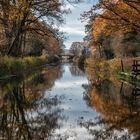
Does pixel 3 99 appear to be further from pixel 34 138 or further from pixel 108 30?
pixel 108 30

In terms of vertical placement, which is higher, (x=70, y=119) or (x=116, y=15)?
(x=116, y=15)

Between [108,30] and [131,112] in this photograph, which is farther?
[108,30]

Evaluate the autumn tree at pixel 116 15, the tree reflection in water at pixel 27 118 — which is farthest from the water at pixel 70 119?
the autumn tree at pixel 116 15

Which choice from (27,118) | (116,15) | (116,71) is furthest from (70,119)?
(116,71)

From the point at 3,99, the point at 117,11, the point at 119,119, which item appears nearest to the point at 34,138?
the point at 119,119

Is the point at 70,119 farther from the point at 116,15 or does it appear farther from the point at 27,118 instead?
the point at 116,15

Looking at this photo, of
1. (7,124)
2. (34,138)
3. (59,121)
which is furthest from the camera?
(59,121)

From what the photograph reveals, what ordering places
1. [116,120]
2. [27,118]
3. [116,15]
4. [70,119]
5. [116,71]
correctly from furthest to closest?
[116,71] < [116,15] < [70,119] < [27,118] < [116,120]

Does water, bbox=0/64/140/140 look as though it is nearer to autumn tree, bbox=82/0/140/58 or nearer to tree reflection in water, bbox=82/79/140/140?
tree reflection in water, bbox=82/79/140/140

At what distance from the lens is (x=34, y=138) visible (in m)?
11.7

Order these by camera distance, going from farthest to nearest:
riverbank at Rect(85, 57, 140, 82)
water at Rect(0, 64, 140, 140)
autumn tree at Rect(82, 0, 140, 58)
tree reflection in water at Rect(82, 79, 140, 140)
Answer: riverbank at Rect(85, 57, 140, 82), autumn tree at Rect(82, 0, 140, 58), tree reflection in water at Rect(82, 79, 140, 140), water at Rect(0, 64, 140, 140)

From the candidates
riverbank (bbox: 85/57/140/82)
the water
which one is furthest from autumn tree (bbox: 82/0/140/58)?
the water

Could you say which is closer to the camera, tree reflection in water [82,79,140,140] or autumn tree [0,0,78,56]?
tree reflection in water [82,79,140,140]

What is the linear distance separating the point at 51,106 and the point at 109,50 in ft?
211
